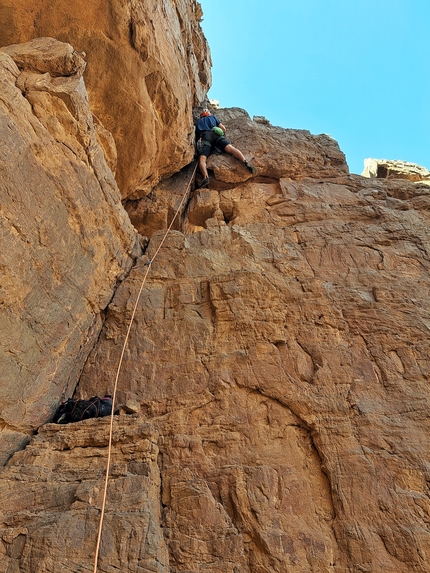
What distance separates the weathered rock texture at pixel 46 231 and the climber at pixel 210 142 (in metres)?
3.54

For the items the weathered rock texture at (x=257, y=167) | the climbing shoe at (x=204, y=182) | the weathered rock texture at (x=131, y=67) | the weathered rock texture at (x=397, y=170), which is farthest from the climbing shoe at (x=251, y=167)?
the weathered rock texture at (x=397, y=170)

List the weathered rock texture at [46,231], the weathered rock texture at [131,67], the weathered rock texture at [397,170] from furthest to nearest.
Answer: the weathered rock texture at [397,170]
the weathered rock texture at [131,67]
the weathered rock texture at [46,231]

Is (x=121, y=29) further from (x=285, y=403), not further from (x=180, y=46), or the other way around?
(x=285, y=403)

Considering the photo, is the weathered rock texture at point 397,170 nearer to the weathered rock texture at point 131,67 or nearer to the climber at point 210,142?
the climber at point 210,142

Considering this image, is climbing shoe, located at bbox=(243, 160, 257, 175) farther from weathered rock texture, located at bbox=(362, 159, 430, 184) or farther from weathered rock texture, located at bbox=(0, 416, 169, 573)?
weathered rock texture, located at bbox=(0, 416, 169, 573)

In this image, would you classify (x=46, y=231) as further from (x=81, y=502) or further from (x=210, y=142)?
(x=210, y=142)

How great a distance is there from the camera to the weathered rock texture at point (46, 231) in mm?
4020

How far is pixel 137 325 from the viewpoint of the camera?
18.1ft

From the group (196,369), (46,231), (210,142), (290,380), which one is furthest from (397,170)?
(46,231)

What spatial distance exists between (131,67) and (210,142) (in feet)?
10.3

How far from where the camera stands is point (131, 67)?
6.20m

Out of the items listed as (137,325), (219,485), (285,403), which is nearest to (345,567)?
(219,485)

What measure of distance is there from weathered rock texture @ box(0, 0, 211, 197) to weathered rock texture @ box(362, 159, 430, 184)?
21.8 feet

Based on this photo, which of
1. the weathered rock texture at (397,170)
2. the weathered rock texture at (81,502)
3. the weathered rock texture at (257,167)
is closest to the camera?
the weathered rock texture at (81,502)
